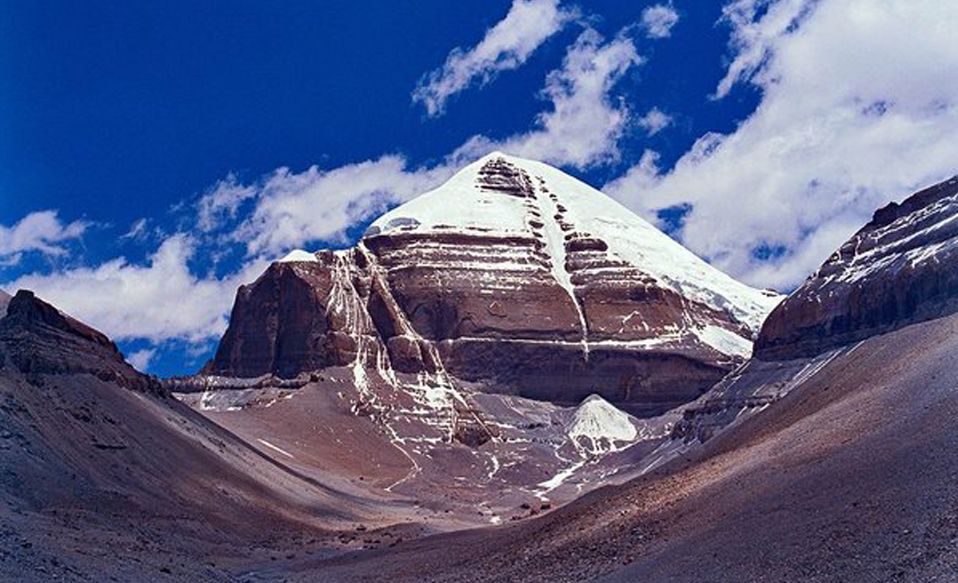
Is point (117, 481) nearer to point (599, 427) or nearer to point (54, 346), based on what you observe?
point (54, 346)

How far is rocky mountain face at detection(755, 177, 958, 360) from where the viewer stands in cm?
8312

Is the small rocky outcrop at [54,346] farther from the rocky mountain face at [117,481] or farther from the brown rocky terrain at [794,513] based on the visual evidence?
the brown rocky terrain at [794,513]

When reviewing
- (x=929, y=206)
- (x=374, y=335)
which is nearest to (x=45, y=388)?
(x=929, y=206)

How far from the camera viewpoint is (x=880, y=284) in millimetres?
93125

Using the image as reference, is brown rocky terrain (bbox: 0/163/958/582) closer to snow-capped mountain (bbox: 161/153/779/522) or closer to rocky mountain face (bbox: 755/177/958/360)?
rocky mountain face (bbox: 755/177/958/360)

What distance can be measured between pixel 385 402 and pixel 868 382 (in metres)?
104

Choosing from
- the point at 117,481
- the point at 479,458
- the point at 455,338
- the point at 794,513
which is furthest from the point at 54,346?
the point at 455,338

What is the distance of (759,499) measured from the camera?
42281 mm

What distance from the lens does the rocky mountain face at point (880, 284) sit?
83.1 meters

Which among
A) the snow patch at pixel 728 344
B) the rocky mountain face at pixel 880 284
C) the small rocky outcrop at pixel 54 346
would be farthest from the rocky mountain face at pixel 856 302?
the snow patch at pixel 728 344

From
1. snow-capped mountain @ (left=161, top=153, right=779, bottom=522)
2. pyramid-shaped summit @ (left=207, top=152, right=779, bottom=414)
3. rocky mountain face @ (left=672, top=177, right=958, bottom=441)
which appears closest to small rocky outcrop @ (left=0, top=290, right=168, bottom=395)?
snow-capped mountain @ (left=161, top=153, right=779, bottom=522)

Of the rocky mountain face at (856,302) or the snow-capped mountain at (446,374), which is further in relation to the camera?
the snow-capped mountain at (446,374)

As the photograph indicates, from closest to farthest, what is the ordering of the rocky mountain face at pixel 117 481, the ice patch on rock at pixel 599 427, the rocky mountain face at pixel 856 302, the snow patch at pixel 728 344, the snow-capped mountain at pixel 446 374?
1. the rocky mountain face at pixel 117 481
2. the rocky mountain face at pixel 856 302
3. the snow-capped mountain at pixel 446 374
4. the ice patch on rock at pixel 599 427
5. the snow patch at pixel 728 344

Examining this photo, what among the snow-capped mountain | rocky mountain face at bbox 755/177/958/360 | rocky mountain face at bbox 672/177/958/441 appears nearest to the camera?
rocky mountain face at bbox 755/177/958/360
